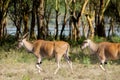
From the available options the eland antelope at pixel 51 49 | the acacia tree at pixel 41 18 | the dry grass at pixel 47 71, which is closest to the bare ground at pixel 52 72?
the dry grass at pixel 47 71

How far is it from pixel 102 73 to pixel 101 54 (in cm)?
67

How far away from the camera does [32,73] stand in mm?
12992

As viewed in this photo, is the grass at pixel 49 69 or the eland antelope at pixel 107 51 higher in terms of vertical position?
the eland antelope at pixel 107 51

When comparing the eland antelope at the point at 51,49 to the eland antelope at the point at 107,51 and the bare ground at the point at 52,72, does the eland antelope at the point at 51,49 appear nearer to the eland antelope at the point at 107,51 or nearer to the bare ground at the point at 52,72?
the bare ground at the point at 52,72

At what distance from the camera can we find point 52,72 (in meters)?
13.4

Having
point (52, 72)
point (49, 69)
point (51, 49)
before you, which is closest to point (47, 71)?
point (52, 72)

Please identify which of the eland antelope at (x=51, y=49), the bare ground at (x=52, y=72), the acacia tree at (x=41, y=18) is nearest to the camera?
the bare ground at (x=52, y=72)

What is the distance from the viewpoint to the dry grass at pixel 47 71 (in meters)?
12.2

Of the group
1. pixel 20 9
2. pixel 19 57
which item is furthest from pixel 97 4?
pixel 19 57

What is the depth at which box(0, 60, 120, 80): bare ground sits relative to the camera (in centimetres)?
1223

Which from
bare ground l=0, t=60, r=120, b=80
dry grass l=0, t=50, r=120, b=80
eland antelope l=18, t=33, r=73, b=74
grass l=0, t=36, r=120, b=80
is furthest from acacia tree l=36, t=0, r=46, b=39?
eland antelope l=18, t=33, r=73, b=74

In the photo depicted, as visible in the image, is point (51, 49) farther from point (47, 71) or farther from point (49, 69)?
point (49, 69)

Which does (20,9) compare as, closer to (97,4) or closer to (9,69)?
(97,4)

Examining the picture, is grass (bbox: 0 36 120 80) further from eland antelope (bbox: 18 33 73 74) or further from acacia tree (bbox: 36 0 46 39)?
acacia tree (bbox: 36 0 46 39)
